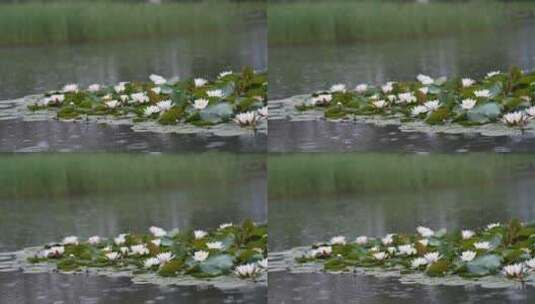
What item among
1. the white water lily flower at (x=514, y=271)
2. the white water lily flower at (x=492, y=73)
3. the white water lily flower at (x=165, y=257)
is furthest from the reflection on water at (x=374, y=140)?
the white water lily flower at (x=165, y=257)

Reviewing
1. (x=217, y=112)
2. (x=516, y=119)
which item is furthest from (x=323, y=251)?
(x=516, y=119)

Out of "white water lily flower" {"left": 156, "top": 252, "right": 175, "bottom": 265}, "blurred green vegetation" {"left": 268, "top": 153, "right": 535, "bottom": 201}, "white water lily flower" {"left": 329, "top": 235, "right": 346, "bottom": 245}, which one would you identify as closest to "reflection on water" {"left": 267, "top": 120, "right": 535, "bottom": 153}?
"blurred green vegetation" {"left": 268, "top": 153, "right": 535, "bottom": 201}

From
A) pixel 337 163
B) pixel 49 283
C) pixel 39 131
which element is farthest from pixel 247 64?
pixel 49 283

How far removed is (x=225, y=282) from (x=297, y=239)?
1.10ft

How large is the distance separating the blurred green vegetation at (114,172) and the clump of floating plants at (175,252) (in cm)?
19

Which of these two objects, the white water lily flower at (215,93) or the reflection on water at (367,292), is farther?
the white water lily flower at (215,93)

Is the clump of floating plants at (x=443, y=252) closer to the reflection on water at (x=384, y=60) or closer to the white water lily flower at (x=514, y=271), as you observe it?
the white water lily flower at (x=514, y=271)

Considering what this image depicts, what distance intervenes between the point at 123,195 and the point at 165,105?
402 millimetres

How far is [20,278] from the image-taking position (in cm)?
413

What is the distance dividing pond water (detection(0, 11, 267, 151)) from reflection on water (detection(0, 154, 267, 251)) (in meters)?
0.06

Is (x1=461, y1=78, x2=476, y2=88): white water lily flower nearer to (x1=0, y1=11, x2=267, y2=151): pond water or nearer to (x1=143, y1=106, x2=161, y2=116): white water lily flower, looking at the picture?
(x1=0, y1=11, x2=267, y2=151): pond water

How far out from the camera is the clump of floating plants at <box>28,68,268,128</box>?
4215 mm

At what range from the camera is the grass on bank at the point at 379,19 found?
4199 mm

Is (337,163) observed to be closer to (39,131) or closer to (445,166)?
(445,166)
